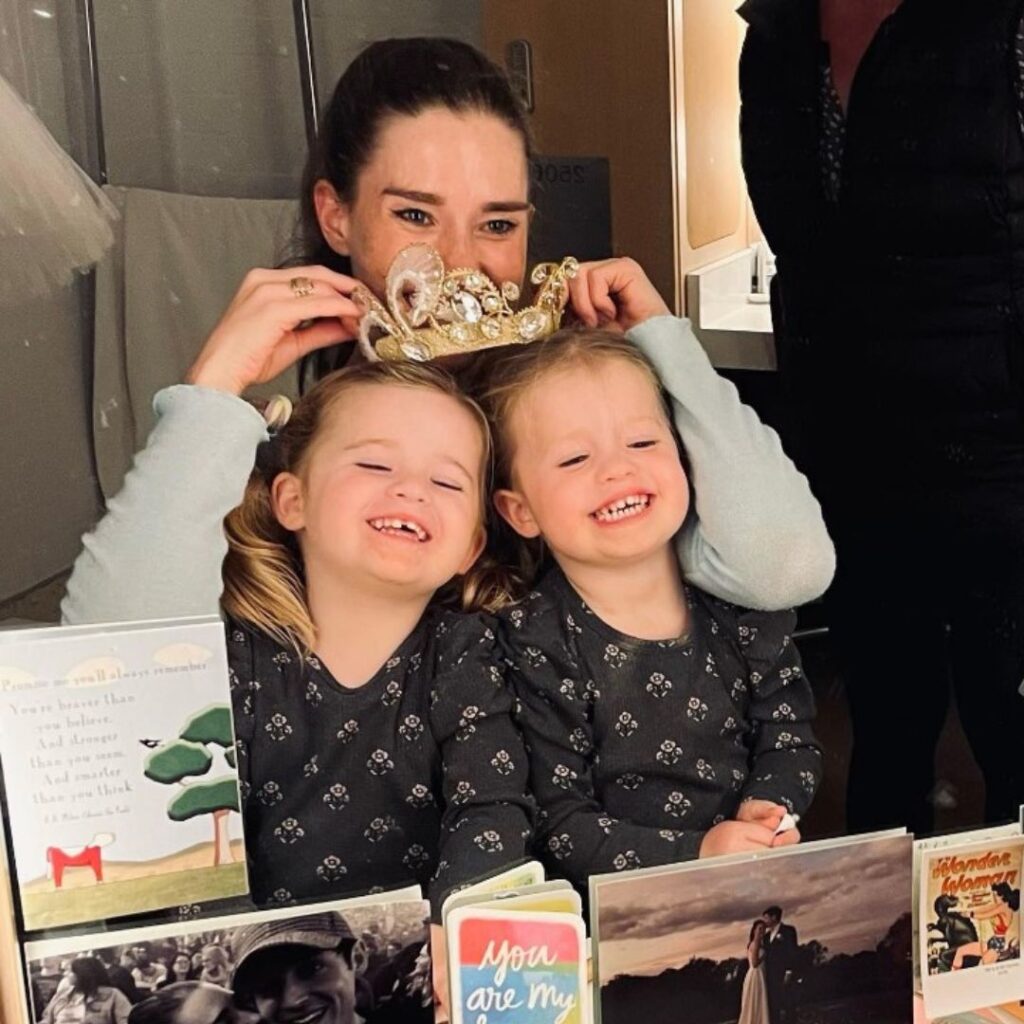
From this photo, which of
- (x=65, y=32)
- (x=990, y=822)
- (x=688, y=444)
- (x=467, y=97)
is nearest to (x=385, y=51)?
(x=467, y=97)

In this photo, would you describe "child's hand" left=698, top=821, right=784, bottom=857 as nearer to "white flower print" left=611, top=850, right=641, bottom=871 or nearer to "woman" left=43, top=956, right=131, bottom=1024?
"white flower print" left=611, top=850, right=641, bottom=871

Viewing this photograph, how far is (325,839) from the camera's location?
2.29ft

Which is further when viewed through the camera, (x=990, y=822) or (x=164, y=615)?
(x=990, y=822)

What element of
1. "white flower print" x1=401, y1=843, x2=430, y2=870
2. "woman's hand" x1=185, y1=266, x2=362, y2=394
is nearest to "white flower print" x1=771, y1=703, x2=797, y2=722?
"white flower print" x1=401, y1=843, x2=430, y2=870

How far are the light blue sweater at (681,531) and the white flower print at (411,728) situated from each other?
4.7 inches

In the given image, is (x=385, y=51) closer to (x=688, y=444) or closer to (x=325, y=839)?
(x=688, y=444)

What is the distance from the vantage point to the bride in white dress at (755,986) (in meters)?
0.73

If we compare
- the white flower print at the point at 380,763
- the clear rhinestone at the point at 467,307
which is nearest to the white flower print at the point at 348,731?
the white flower print at the point at 380,763

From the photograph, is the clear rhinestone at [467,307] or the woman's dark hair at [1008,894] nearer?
the clear rhinestone at [467,307]

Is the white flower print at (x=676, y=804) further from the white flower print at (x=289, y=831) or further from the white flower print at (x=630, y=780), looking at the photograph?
the white flower print at (x=289, y=831)

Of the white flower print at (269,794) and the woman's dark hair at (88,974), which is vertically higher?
the white flower print at (269,794)

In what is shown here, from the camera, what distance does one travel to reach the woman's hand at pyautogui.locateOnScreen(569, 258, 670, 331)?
702 mm

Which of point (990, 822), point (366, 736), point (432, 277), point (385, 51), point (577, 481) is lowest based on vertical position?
point (990, 822)

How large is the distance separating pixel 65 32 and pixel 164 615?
0.29 metres
